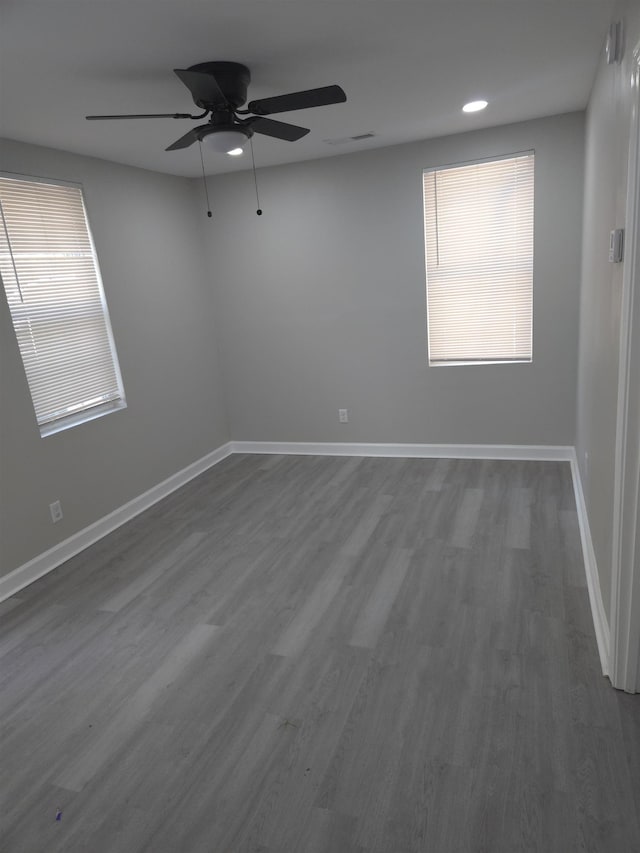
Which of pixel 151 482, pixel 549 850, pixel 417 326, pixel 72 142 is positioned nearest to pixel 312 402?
pixel 417 326

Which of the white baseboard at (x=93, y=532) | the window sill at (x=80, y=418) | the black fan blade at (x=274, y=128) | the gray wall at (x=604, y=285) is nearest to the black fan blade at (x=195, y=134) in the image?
the black fan blade at (x=274, y=128)

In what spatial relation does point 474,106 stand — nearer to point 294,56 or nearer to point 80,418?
point 294,56

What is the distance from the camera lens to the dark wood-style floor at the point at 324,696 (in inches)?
65.6

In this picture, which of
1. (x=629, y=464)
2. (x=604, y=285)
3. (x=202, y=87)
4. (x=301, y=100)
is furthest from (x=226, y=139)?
(x=629, y=464)

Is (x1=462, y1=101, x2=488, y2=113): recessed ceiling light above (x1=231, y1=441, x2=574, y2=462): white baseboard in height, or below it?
above

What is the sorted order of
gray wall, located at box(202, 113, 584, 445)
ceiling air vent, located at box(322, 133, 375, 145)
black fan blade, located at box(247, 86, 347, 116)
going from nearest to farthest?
black fan blade, located at box(247, 86, 347, 116) < ceiling air vent, located at box(322, 133, 375, 145) < gray wall, located at box(202, 113, 584, 445)

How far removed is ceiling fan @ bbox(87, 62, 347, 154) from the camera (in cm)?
223

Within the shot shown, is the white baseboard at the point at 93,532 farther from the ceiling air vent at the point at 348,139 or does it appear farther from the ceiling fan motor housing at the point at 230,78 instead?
the ceiling air vent at the point at 348,139

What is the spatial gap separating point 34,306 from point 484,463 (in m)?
3.51

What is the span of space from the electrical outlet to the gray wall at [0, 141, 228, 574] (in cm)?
4

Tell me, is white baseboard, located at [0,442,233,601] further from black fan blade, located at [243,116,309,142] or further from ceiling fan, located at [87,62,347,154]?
black fan blade, located at [243,116,309,142]

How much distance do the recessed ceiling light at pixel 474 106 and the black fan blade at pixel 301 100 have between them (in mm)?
1414

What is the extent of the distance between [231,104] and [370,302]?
2.38 m

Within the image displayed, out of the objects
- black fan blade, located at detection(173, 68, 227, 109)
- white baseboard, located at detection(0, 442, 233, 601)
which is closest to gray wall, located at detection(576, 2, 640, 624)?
black fan blade, located at detection(173, 68, 227, 109)
